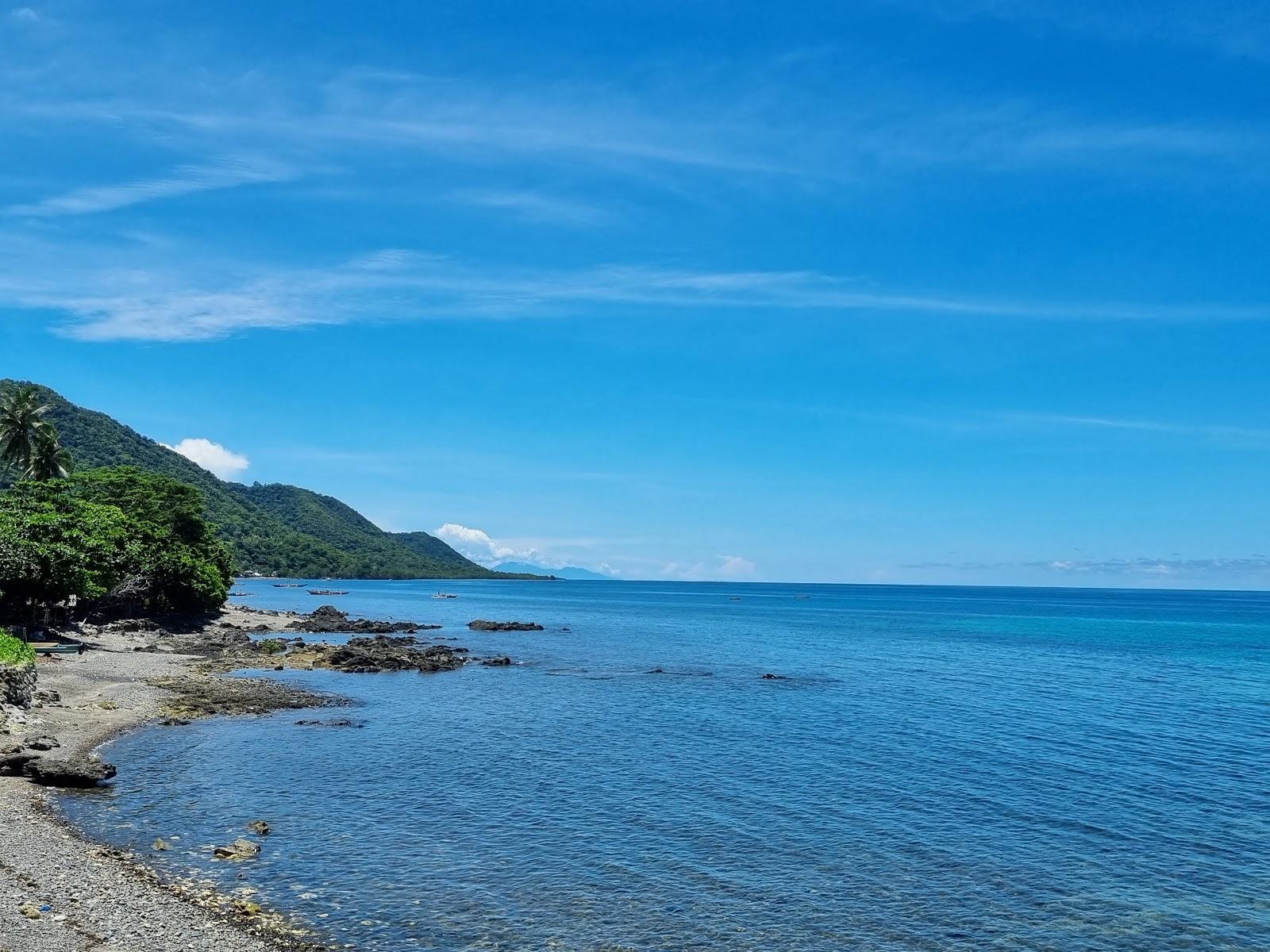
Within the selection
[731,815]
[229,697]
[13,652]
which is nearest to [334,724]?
[229,697]

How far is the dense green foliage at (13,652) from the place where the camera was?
4550 centimetres

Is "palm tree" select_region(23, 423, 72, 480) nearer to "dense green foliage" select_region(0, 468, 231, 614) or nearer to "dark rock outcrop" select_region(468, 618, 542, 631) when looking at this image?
"dense green foliage" select_region(0, 468, 231, 614)

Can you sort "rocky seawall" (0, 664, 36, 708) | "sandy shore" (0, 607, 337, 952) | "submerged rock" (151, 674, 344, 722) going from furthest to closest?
1. "submerged rock" (151, 674, 344, 722)
2. "rocky seawall" (0, 664, 36, 708)
3. "sandy shore" (0, 607, 337, 952)

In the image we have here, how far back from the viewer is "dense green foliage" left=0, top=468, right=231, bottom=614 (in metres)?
63.4

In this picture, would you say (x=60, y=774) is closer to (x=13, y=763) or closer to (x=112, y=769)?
(x=13, y=763)

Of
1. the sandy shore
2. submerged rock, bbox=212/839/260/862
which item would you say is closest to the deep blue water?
submerged rock, bbox=212/839/260/862

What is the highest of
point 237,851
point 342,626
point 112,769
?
point 112,769

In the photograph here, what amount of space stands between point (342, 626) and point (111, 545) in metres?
41.0

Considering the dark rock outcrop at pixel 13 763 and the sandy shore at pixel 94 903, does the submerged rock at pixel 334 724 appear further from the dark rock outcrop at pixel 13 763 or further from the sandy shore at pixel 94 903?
the dark rock outcrop at pixel 13 763

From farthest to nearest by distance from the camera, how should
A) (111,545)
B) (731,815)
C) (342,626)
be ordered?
(342,626) → (111,545) → (731,815)

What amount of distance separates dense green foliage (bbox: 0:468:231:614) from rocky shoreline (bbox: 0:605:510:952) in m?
5.55

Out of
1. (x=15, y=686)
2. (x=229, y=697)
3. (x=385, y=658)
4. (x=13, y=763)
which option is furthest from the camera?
(x=385, y=658)

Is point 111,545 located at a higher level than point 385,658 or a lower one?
higher

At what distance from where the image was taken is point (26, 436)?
9331 cm
